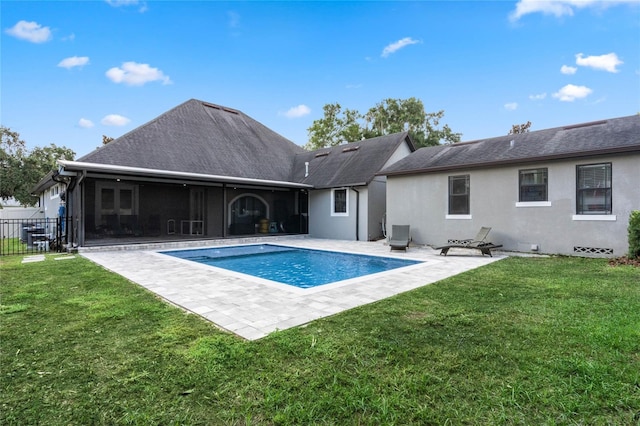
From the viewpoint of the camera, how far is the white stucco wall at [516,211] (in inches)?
364

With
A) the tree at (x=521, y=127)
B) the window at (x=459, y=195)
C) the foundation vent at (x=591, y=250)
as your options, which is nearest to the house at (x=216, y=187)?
the window at (x=459, y=195)

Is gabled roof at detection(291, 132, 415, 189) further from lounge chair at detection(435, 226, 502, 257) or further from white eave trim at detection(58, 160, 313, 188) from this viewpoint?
lounge chair at detection(435, 226, 502, 257)

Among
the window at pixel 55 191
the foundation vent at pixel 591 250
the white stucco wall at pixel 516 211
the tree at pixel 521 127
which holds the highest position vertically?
the tree at pixel 521 127

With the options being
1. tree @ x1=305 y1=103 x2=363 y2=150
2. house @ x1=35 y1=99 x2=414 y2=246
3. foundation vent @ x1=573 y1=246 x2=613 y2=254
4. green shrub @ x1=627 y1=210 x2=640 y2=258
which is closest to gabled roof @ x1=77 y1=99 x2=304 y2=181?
house @ x1=35 y1=99 x2=414 y2=246

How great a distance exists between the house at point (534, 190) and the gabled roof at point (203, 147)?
332 inches

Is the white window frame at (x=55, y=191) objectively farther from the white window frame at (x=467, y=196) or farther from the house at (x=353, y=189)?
the white window frame at (x=467, y=196)

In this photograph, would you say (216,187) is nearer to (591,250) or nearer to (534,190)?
(534,190)

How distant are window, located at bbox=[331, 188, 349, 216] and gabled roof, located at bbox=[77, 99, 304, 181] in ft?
12.8

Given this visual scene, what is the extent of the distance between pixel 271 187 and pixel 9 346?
14.1m

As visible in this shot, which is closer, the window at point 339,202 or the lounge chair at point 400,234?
the lounge chair at point 400,234

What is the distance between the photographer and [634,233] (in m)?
8.51

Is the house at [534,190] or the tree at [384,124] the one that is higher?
the tree at [384,124]

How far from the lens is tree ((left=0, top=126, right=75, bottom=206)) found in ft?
96.2

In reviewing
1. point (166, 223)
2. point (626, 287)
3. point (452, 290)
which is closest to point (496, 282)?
point (452, 290)
